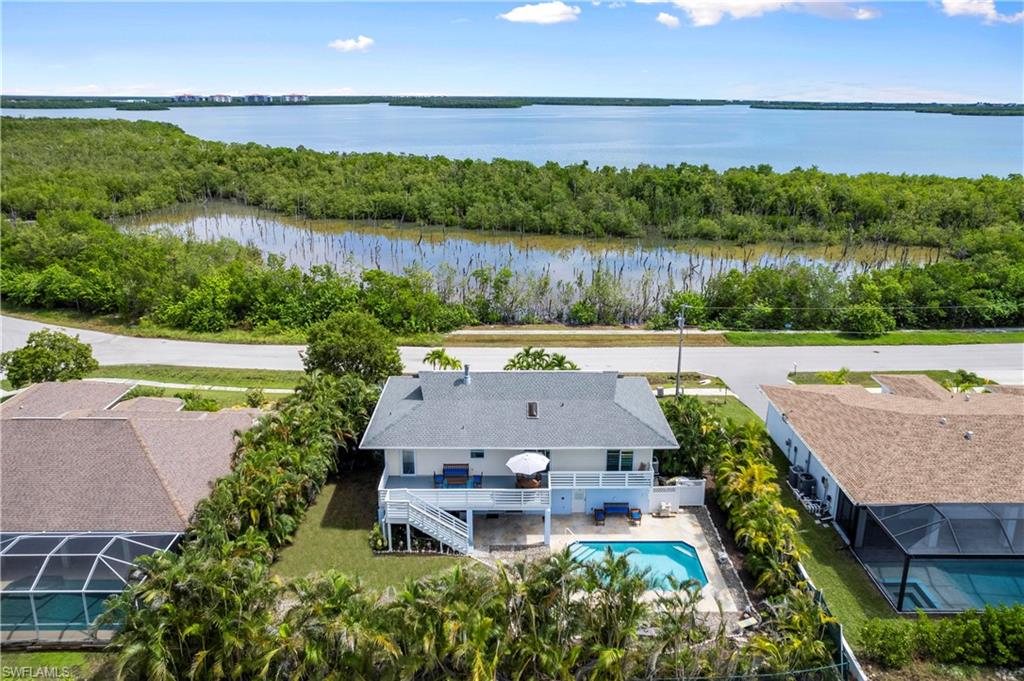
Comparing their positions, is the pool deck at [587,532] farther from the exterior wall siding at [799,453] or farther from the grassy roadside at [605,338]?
the grassy roadside at [605,338]

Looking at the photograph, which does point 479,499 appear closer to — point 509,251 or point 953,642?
point 953,642

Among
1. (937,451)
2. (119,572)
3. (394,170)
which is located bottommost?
(119,572)

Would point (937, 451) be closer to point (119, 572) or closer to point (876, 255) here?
point (119, 572)

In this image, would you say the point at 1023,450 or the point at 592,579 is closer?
the point at 592,579

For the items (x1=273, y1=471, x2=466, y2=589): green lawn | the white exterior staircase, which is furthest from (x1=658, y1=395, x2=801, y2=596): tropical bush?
(x1=273, y1=471, x2=466, y2=589): green lawn

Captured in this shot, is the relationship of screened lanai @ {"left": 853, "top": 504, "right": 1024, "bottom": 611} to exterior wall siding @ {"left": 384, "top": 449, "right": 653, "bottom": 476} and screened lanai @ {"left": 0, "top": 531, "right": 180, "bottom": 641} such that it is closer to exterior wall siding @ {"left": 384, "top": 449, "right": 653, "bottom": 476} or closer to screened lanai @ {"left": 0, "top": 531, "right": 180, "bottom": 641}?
exterior wall siding @ {"left": 384, "top": 449, "right": 653, "bottom": 476}

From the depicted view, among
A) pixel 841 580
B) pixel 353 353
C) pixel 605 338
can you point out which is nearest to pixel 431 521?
pixel 353 353

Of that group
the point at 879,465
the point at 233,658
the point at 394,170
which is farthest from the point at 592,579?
the point at 394,170

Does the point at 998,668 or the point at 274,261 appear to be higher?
the point at 274,261

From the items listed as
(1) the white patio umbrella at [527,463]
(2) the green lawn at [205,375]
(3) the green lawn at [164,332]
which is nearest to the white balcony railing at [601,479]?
(1) the white patio umbrella at [527,463]
